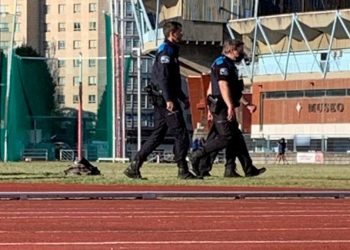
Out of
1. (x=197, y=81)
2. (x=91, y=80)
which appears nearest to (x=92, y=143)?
(x=91, y=80)

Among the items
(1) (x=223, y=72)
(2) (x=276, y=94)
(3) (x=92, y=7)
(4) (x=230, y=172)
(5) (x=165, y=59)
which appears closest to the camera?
(5) (x=165, y=59)

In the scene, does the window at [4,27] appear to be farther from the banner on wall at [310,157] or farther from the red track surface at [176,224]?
the red track surface at [176,224]

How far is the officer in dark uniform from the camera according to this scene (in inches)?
580

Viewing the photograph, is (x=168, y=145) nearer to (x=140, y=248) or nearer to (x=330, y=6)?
(x=330, y=6)

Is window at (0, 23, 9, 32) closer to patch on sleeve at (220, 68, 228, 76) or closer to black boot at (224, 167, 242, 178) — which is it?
black boot at (224, 167, 242, 178)

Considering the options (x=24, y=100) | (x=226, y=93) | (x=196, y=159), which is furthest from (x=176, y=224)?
(x=24, y=100)

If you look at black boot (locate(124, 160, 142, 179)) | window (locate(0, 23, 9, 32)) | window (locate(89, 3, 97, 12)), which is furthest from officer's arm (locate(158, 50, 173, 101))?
window (locate(89, 3, 97, 12))

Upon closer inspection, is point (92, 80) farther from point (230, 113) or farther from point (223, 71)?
point (230, 113)

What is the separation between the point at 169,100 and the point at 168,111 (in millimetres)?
191

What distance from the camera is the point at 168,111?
1477 cm

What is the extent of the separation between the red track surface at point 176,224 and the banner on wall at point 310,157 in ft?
145

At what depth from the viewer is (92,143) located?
48.9 m

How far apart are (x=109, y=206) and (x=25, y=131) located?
36.8m

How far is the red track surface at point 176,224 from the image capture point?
22.7 ft
